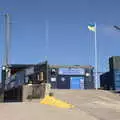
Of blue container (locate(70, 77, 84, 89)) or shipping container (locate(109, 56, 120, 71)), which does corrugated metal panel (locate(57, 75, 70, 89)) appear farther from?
shipping container (locate(109, 56, 120, 71))

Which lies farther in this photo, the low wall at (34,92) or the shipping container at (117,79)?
the shipping container at (117,79)

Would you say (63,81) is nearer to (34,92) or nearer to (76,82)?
(76,82)

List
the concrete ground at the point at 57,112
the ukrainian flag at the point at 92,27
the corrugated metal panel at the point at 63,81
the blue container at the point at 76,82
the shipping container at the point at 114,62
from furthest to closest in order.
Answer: the blue container at the point at 76,82 → the corrugated metal panel at the point at 63,81 → the ukrainian flag at the point at 92,27 → the shipping container at the point at 114,62 → the concrete ground at the point at 57,112

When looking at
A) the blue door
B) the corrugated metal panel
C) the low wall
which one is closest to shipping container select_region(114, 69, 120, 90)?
the blue door

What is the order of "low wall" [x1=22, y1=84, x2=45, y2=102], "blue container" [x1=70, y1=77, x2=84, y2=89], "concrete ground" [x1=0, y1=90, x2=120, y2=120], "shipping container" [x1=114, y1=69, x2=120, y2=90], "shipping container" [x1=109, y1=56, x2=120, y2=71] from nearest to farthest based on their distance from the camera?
1. "concrete ground" [x1=0, y1=90, x2=120, y2=120]
2. "low wall" [x1=22, y1=84, x2=45, y2=102]
3. "shipping container" [x1=114, y1=69, x2=120, y2=90]
4. "shipping container" [x1=109, y1=56, x2=120, y2=71]
5. "blue container" [x1=70, y1=77, x2=84, y2=89]

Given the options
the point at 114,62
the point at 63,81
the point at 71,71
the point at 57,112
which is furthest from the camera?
the point at 71,71

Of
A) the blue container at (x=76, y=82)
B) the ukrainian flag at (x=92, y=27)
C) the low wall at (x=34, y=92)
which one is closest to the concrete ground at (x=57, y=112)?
the low wall at (x=34, y=92)

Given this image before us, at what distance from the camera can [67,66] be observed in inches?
2415

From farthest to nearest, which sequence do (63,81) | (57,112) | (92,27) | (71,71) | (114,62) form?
(71,71) < (63,81) < (92,27) < (114,62) < (57,112)

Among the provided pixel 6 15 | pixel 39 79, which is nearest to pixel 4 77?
pixel 6 15

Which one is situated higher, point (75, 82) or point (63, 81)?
point (63, 81)

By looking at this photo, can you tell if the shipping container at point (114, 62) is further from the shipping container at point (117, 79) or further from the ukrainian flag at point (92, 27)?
the ukrainian flag at point (92, 27)

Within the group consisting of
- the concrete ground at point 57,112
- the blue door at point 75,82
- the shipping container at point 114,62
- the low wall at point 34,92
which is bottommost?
the concrete ground at point 57,112

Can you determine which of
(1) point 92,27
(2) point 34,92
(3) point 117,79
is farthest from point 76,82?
(2) point 34,92
